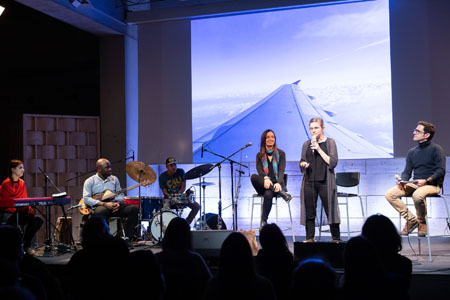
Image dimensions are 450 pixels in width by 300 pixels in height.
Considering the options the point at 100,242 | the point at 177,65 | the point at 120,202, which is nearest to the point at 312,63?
the point at 177,65

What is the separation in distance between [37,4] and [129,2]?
1.84m

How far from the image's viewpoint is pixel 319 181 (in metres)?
5.68

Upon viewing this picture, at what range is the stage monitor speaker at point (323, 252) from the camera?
4508 millimetres

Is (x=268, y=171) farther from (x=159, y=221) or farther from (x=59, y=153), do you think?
(x=59, y=153)

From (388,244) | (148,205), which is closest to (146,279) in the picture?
(388,244)

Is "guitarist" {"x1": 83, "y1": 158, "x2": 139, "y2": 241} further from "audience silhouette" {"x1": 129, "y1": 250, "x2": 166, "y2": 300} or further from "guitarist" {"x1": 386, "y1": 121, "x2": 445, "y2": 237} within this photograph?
"audience silhouette" {"x1": 129, "y1": 250, "x2": 166, "y2": 300}

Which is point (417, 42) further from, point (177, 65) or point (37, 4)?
point (37, 4)

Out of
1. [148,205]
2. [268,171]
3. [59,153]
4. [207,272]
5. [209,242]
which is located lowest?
[209,242]

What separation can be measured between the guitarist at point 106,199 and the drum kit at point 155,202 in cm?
15

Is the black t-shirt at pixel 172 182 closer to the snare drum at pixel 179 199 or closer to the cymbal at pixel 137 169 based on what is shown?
the snare drum at pixel 179 199

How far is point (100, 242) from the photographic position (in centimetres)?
271

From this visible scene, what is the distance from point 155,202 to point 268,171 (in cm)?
180

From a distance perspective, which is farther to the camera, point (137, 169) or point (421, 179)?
point (137, 169)

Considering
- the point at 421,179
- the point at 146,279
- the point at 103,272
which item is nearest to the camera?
the point at 146,279
